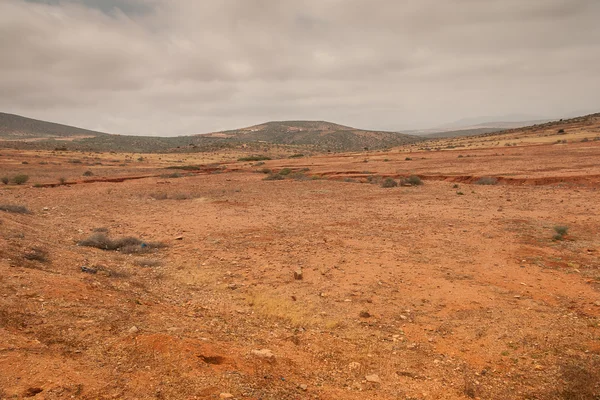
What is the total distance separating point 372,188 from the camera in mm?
22250

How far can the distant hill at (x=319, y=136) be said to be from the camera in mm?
114562

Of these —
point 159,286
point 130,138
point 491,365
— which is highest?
point 130,138

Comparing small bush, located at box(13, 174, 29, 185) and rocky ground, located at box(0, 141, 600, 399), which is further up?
small bush, located at box(13, 174, 29, 185)

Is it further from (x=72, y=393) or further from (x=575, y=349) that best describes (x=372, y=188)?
(x=72, y=393)

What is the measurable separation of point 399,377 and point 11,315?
17.8 feet

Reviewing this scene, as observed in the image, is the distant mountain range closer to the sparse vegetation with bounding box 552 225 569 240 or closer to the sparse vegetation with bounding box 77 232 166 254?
the sparse vegetation with bounding box 77 232 166 254

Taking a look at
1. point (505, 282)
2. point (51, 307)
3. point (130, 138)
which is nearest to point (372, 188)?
point (505, 282)

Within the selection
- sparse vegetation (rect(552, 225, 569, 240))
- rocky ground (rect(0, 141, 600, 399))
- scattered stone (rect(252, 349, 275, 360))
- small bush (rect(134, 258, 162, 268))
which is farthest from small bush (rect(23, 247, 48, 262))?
sparse vegetation (rect(552, 225, 569, 240))

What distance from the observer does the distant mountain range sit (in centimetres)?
10756

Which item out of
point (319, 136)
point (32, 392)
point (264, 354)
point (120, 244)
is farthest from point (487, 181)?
point (319, 136)

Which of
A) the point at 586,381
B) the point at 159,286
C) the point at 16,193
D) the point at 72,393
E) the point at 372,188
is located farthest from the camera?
the point at 372,188

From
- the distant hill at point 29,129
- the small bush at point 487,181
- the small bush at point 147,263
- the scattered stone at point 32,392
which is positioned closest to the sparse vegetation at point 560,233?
the small bush at point 147,263

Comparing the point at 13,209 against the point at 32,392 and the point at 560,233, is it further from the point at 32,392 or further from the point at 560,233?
the point at 560,233

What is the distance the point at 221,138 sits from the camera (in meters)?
143
